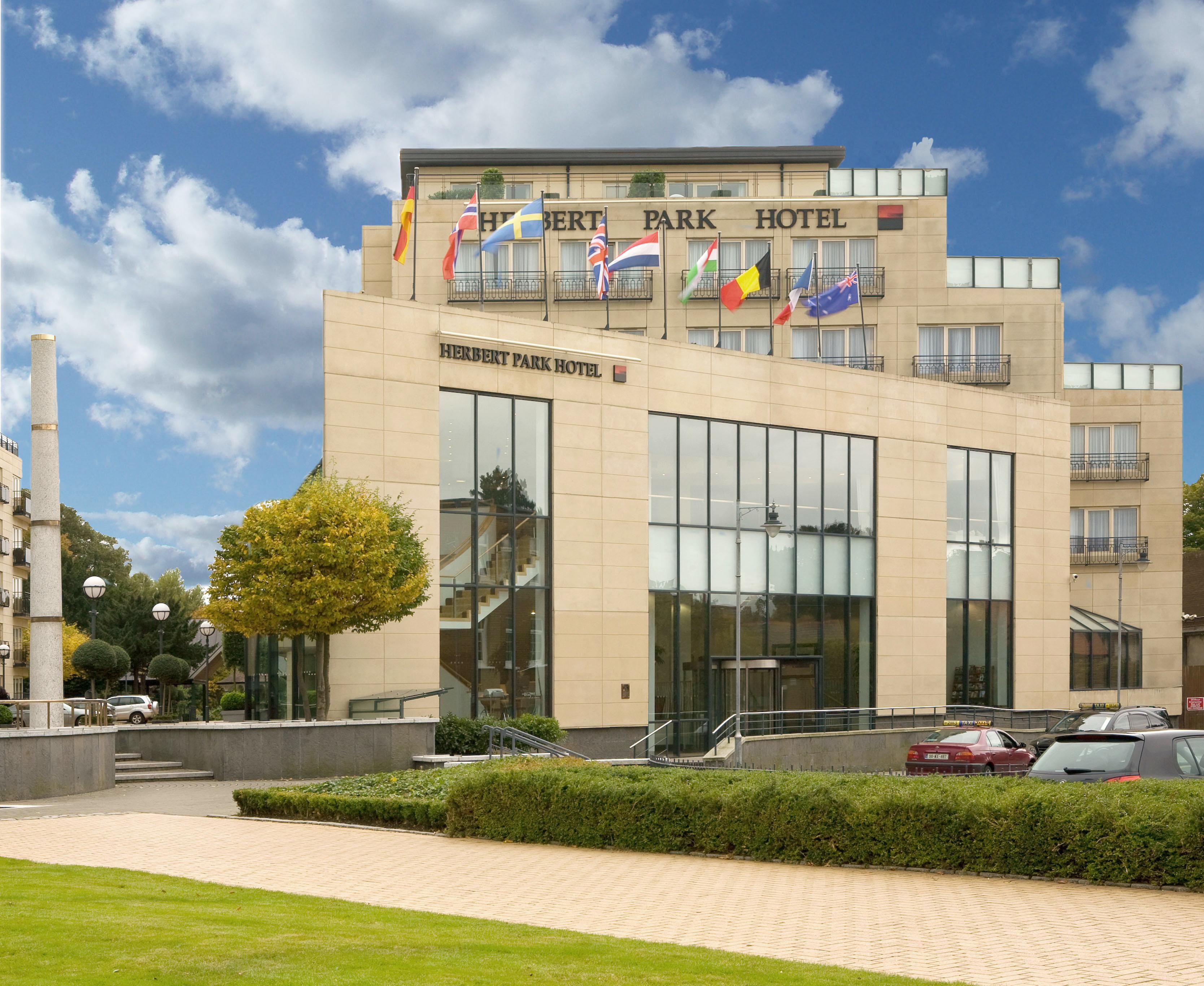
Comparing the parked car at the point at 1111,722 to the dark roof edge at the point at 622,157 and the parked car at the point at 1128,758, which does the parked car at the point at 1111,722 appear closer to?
the parked car at the point at 1128,758

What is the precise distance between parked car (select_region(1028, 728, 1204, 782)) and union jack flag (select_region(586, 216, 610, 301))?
24.6 m

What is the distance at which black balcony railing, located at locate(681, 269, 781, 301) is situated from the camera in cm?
5841

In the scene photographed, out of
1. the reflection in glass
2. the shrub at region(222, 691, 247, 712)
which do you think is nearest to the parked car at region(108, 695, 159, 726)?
the shrub at region(222, 691, 247, 712)

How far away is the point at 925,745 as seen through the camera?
30641 millimetres

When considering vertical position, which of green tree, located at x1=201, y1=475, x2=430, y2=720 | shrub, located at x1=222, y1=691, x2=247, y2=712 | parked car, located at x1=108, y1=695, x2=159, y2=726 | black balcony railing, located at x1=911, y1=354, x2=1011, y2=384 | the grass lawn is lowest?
parked car, located at x1=108, y1=695, x2=159, y2=726

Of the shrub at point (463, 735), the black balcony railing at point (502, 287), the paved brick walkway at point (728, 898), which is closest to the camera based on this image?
the paved brick walkway at point (728, 898)

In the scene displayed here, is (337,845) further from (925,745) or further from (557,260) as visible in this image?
(557,260)

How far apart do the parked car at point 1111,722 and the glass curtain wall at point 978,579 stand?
6540 millimetres

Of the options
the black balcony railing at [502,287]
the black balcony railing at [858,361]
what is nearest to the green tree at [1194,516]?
the black balcony railing at [858,361]

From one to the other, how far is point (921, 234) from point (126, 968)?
55920 mm

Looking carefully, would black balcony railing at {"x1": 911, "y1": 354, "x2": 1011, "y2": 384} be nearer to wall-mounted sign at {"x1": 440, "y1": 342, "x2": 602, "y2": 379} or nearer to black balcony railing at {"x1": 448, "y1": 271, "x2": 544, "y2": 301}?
black balcony railing at {"x1": 448, "y1": 271, "x2": 544, "y2": 301}

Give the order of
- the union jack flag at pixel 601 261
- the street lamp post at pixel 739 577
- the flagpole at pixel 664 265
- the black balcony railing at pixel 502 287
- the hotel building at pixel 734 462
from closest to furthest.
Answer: the street lamp post at pixel 739 577, the hotel building at pixel 734 462, the union jack flag at pixel 601 261, the flagpole at pixel 664 265, the black balcony railing at pixel 502 287

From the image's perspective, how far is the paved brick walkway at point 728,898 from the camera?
35.4 ft

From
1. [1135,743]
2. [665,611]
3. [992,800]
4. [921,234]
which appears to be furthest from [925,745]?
[921,234]
